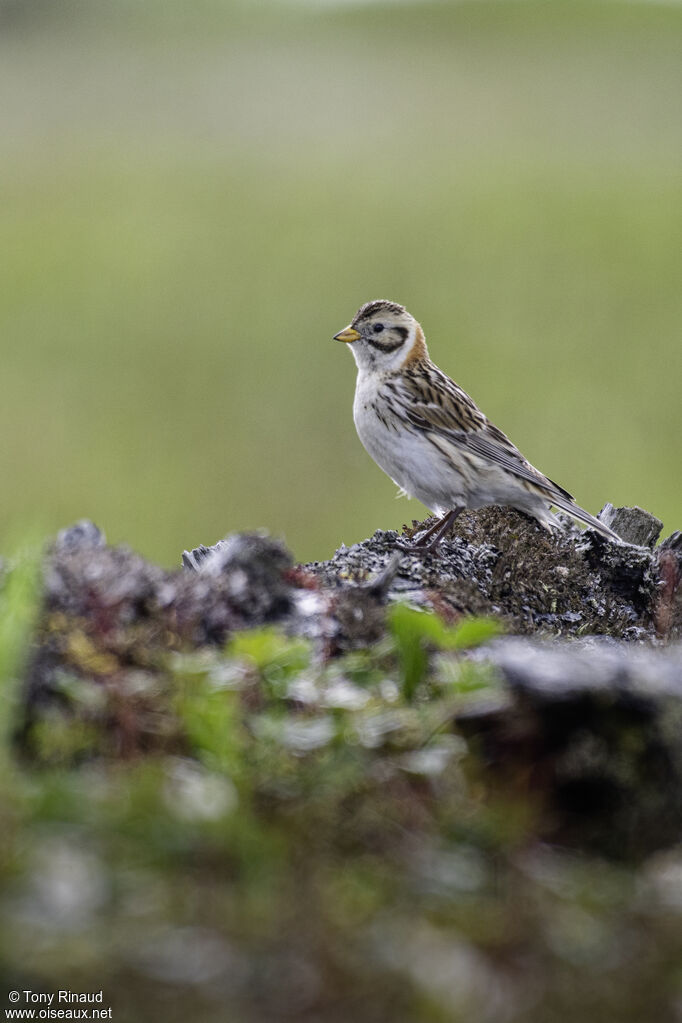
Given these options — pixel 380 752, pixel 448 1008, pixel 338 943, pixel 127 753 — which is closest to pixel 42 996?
pixel 338 943

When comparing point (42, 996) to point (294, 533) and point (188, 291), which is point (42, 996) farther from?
point (188, 291)

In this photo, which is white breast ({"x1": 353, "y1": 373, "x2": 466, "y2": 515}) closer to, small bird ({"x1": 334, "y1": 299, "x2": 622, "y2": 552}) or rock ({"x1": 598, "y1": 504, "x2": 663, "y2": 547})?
small bird ({"x1": 334, "y1": 299, "x2": 622, "y2": 552})

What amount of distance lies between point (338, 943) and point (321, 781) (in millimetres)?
760

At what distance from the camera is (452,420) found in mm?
9461

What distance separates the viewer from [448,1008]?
7.28 ft

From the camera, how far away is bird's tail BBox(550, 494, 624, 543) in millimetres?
7509

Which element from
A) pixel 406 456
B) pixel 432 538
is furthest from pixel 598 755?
pixel 406 456

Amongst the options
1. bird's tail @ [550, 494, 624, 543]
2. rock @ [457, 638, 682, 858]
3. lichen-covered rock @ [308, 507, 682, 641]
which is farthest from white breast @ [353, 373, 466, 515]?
rock @ [457, 638, 682, 858]

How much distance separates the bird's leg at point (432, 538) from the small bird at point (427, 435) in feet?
1.09

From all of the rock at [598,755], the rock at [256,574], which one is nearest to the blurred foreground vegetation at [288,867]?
the rock at [598,755]

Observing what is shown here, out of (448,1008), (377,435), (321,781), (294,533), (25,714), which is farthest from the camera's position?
(294,533)

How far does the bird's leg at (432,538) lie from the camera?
259 inches

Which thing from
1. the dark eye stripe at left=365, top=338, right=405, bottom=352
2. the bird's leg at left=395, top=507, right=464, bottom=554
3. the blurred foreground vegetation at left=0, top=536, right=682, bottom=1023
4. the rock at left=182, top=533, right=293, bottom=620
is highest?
the dark eye stripe at left=365, top=338, right=405, bottom=352

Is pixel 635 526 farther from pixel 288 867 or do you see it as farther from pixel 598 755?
pixel 288 867
